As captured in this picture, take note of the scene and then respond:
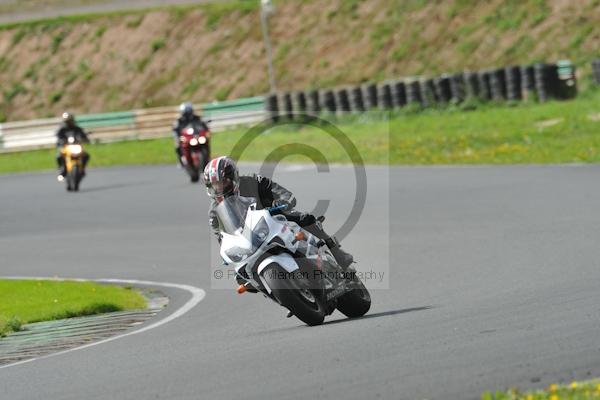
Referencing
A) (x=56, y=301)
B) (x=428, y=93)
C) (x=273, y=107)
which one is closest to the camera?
(x=56, y=301)

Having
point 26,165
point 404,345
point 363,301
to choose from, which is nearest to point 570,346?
point 404,345

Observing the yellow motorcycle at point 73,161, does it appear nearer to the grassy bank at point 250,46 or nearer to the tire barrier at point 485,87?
the tire barrier at point 485,87

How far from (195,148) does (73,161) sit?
2.79m

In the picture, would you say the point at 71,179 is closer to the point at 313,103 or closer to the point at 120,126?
the point at 313,103

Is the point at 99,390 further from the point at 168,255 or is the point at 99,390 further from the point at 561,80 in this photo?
the point at 561,80

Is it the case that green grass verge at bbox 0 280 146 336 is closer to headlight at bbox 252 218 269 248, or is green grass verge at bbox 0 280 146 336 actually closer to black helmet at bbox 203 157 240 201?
black helmet at bbox 203 157 240 201

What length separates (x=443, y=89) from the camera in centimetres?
3456

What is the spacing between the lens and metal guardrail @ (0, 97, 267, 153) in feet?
138

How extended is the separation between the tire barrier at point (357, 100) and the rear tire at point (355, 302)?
2552 cm

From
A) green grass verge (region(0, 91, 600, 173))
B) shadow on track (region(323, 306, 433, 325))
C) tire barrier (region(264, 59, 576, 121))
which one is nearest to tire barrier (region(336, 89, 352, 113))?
tire barrier (region(264, 59, 576, 121))

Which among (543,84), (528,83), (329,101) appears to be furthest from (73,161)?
(543,84)

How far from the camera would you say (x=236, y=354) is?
8.94 m

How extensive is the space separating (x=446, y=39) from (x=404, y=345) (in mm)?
36655

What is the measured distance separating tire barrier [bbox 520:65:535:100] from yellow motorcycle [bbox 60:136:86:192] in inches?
442
